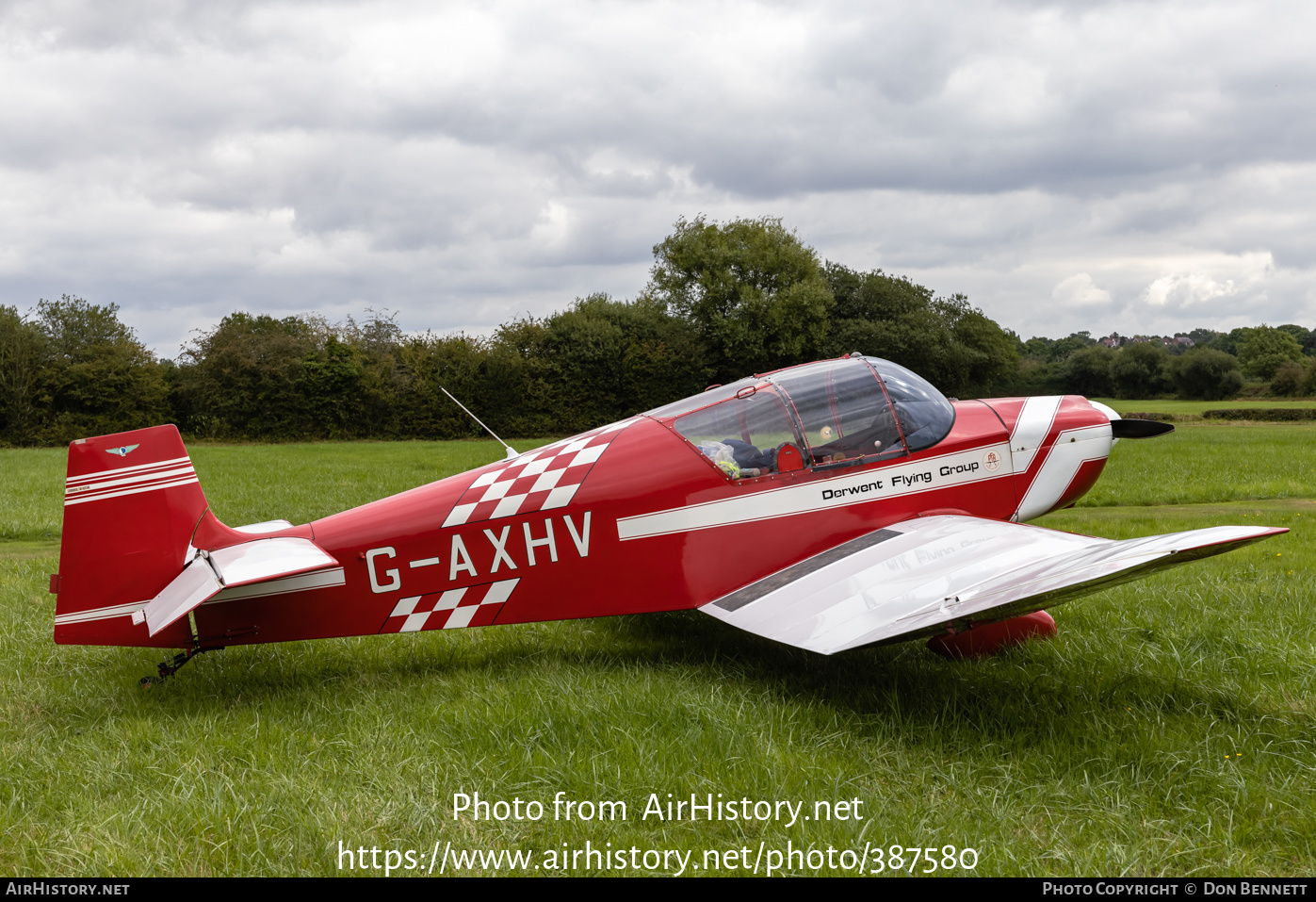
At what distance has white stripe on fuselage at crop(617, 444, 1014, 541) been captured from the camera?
16.5ft

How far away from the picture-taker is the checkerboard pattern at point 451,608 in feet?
15.6

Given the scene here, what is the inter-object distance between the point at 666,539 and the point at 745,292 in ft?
134

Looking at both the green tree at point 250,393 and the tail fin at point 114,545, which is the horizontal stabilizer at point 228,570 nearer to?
the tail fin at point 114,545

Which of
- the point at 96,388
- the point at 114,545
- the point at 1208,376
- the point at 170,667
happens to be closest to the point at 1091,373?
the point at 1208,376

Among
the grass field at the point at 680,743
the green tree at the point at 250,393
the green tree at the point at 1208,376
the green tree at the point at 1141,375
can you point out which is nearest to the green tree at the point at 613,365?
the green tree at the point at 250,393

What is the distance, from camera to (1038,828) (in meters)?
3.28

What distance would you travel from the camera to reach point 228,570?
13.8 feet

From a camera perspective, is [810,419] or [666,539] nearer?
[666,539]

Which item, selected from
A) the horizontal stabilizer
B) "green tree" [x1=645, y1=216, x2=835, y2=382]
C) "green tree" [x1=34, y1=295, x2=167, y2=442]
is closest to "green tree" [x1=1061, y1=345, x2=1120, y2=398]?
"green tree" [x1=645, y1=216, x2=835, y2=382]

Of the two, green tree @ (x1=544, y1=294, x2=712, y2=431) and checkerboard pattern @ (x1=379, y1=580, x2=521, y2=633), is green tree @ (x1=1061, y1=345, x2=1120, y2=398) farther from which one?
checkerboard pattern @ (x1=379, y1=580, x2=521, y2=633)

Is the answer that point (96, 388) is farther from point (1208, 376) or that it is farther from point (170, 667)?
point (1208, 376)

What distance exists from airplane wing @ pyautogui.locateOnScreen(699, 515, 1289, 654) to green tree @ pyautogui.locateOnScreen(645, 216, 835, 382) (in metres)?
37.0
